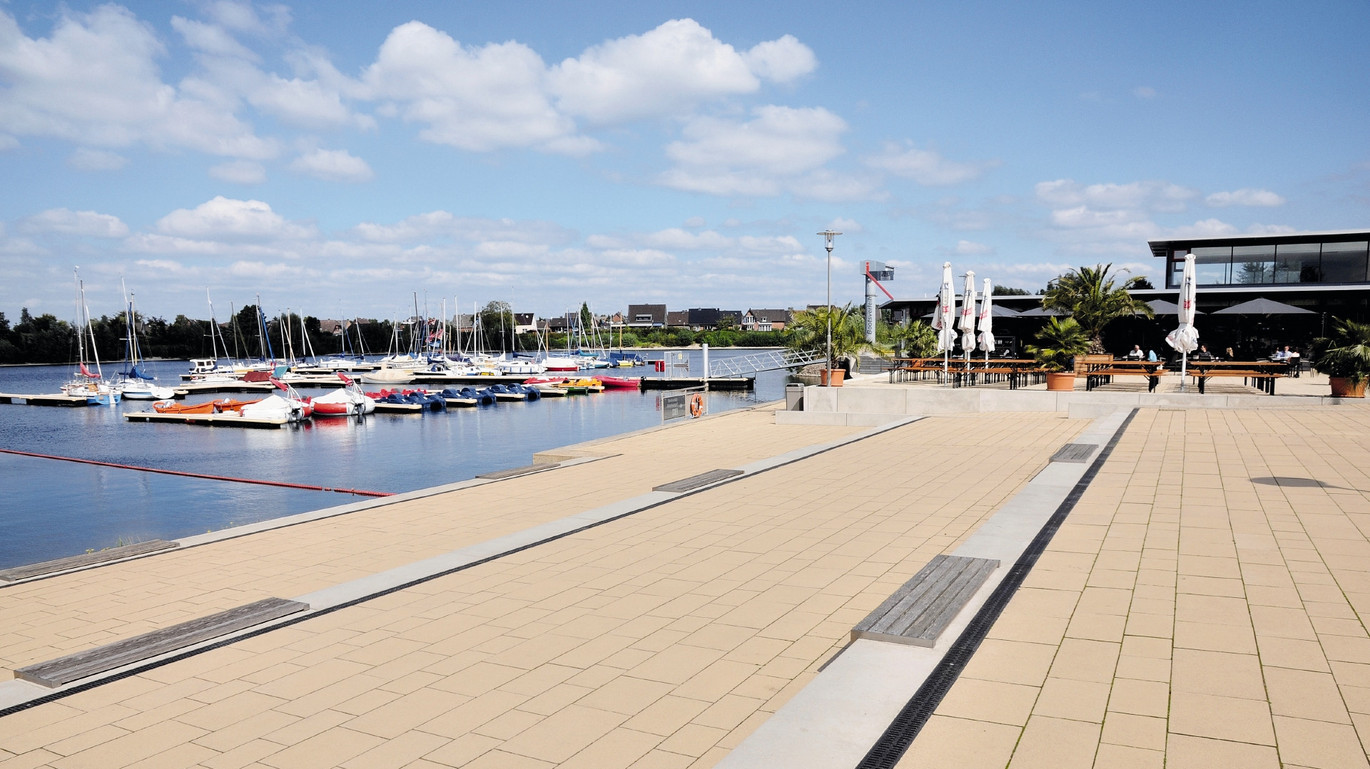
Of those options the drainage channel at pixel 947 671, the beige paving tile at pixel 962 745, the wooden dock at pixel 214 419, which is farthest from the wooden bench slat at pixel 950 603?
the wooden dock at pixel 214 419

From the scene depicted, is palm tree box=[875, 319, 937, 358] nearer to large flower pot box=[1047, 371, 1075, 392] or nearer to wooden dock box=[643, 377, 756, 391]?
large flower pot box=[1047, 371, 1075, 392]

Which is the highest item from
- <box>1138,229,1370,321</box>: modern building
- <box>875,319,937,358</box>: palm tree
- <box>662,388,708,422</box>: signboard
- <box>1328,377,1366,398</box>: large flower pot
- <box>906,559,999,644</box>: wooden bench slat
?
<box>1138,229,1370,321</box>: modern building

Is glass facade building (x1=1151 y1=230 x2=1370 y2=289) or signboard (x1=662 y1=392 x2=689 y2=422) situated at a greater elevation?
glass facade building (x1=1151 y1=230 x2=1370 y2=289)

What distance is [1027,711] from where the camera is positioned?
11.2 ft

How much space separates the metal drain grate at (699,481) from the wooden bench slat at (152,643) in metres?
4.61

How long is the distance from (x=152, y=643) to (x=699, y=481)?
19.5ft

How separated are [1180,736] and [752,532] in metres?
4.36

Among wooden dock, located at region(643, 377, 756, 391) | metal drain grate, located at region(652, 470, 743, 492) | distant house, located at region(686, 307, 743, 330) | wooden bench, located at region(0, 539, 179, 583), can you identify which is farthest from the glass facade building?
distant house, located at region(686, 307, 743, 330)

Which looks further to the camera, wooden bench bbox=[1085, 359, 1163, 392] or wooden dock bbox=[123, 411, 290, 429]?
wooden dock bbox=[123, 411, 290, 429]

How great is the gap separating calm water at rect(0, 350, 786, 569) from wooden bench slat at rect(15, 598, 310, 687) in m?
13.5

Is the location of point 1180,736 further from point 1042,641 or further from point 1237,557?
point 1237,557

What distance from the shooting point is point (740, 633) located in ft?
15.6

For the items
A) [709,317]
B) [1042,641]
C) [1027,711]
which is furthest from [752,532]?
[709,317]

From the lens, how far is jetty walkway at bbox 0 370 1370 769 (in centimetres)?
336
